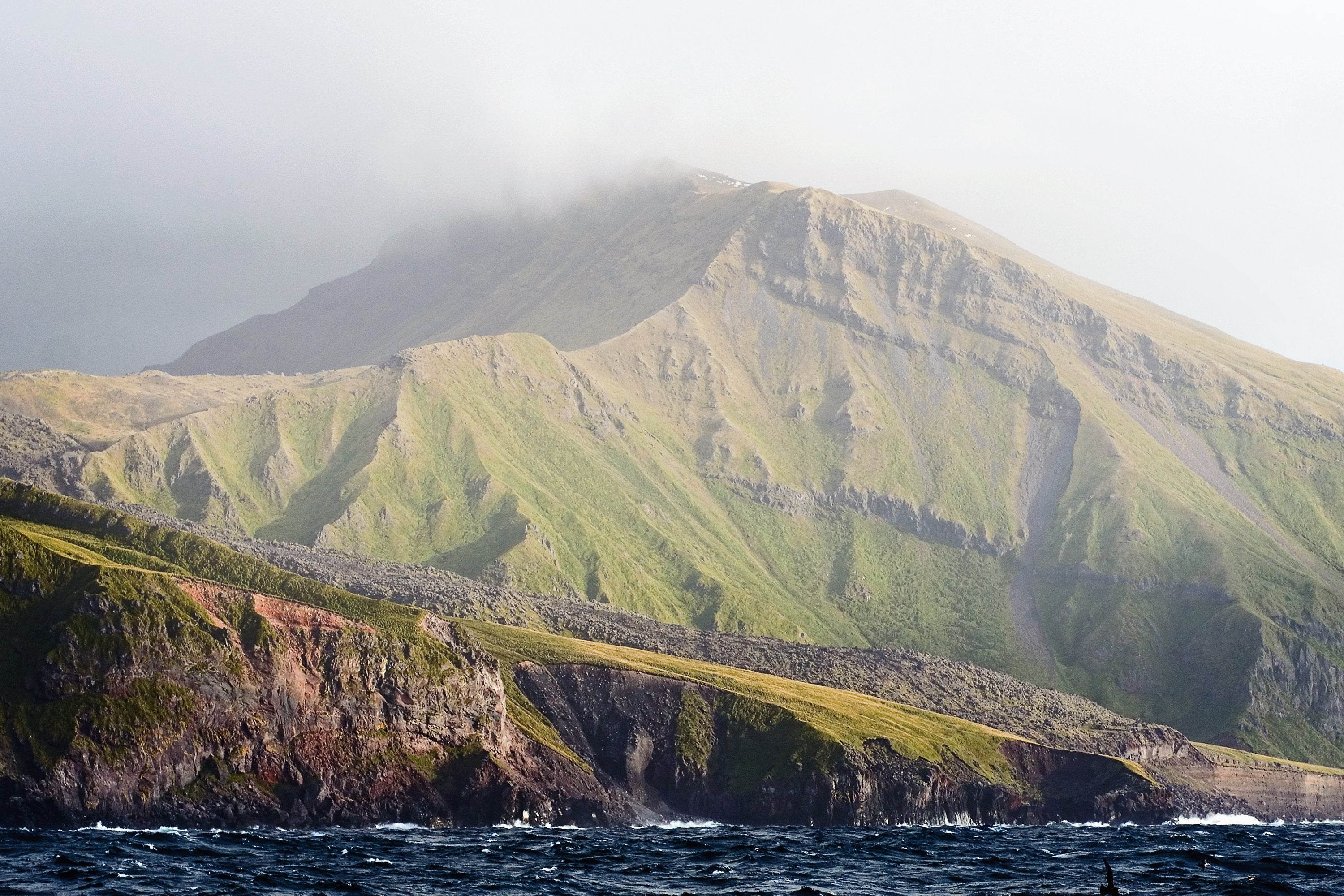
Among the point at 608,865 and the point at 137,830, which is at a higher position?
the point at 608,865

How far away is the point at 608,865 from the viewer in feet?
440

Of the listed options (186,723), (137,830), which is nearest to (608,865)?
(137,830)

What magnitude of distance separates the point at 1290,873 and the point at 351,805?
11105 cm

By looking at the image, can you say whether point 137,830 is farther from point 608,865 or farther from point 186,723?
point 608,865

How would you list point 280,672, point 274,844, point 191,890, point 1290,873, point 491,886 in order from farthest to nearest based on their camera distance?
1. point 280,672
2. point 274,844
3. point 1290,873
4. point 491,886
5. point 191,890

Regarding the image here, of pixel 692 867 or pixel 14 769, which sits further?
pixel 14 769

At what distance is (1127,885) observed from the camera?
119875 millimetres

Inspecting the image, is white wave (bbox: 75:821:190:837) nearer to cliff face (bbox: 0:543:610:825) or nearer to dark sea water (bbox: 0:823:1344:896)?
dark sea water (bbox: 0:823:1344:896)

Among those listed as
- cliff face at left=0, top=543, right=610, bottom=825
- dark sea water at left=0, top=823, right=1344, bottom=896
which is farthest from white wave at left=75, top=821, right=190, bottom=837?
cliff face at left=0, top=543, right=610, bottom=825

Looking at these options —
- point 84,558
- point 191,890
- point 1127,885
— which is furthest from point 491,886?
point 84,558

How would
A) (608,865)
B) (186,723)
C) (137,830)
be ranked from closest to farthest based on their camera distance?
(608,865), (137,830), (186,723)

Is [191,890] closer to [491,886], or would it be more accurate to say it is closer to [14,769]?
[491,886]

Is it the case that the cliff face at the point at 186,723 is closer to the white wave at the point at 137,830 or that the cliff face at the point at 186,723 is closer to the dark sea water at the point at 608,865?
the white wave at the point at 137,830

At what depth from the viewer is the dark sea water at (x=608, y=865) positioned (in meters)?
112
